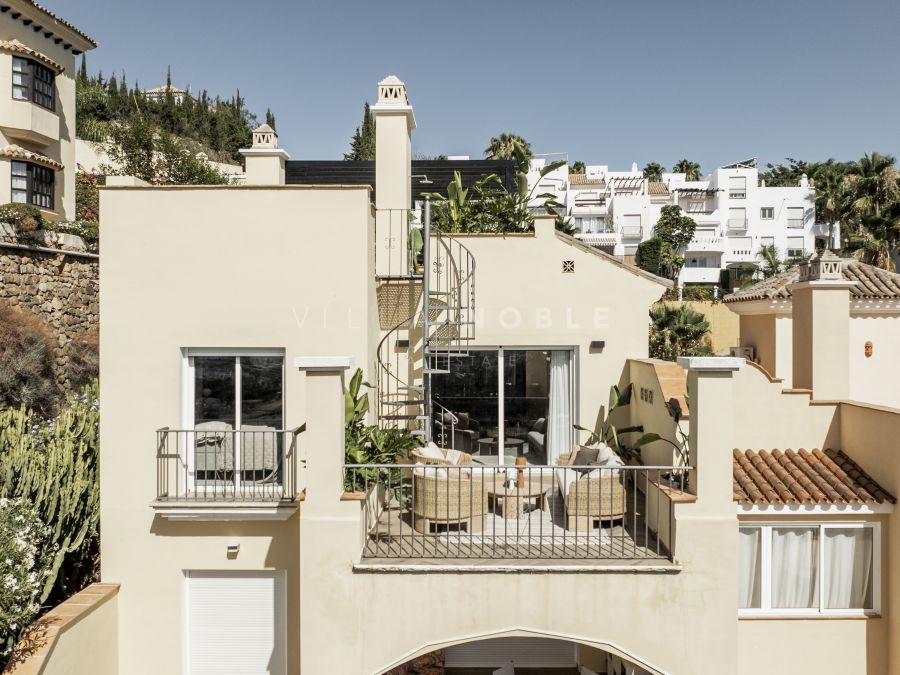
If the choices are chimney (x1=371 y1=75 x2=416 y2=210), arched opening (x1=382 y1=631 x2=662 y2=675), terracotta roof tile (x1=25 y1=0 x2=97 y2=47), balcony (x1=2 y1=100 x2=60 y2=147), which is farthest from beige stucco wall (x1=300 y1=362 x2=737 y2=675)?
terracotta roof tile (x1=25 y1=0 x2=97 y2=47)

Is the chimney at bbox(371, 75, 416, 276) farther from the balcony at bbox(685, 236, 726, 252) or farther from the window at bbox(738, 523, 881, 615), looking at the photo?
the balcony at bbox(685, 236, 726, 252)

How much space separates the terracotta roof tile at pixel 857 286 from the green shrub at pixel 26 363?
19703 millimetres

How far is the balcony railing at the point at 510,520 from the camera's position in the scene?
6.69 metres

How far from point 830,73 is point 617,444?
57.4ft

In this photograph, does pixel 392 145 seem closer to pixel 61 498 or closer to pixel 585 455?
pixel 585 455

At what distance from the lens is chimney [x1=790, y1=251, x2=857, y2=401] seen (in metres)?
8.45

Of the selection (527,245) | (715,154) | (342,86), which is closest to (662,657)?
(527,245)

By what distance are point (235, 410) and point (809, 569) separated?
7.60m

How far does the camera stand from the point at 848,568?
7.33 meters

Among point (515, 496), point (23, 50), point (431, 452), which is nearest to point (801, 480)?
point (515, 496)

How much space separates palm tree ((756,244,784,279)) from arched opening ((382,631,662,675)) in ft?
147

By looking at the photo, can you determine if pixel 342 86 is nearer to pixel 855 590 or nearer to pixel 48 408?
pixel 48 408

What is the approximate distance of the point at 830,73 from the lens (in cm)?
1964

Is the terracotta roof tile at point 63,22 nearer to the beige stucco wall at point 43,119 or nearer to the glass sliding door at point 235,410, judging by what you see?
the beige stucco wall at point 43,119
